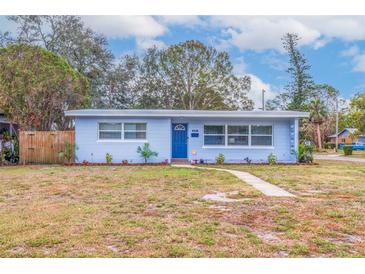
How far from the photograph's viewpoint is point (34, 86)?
1959cm

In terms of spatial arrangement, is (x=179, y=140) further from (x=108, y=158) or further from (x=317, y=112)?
(x=317, y=112)

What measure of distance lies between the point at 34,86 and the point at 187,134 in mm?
8594

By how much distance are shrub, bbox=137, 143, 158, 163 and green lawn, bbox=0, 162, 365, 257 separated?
8073 mm

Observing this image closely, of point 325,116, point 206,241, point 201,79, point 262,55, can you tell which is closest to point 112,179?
point 206,241

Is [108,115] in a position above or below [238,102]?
below

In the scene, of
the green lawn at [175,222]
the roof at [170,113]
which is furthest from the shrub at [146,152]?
the green lawn at [175,222]

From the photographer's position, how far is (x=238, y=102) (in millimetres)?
38219

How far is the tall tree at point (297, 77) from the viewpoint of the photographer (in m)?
45.8

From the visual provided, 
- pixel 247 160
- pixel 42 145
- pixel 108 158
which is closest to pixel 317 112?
pixel 247 160

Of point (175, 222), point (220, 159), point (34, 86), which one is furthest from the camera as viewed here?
point (34, 86)

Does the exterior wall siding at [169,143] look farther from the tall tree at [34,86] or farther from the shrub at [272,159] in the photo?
the tall tree at [34,86]

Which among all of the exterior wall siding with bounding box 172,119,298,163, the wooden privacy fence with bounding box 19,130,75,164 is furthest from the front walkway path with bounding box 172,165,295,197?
the wooden privacy fence with bounding box 19,130,75,164
